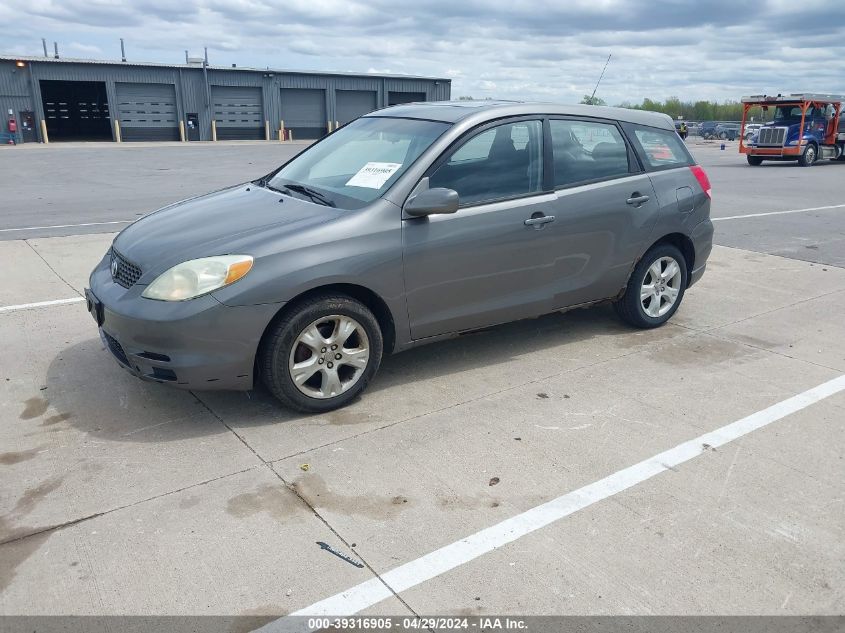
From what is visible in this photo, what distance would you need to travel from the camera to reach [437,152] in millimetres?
4492

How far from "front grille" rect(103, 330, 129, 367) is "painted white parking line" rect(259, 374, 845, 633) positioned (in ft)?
6.64

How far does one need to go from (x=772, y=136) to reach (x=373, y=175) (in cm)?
2601

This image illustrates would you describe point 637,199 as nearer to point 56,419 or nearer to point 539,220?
point 539,220

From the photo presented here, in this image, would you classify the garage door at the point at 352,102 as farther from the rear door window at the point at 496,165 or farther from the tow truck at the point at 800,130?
the rear door window at the point at 496,165

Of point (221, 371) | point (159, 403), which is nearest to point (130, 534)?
point (221, 371)

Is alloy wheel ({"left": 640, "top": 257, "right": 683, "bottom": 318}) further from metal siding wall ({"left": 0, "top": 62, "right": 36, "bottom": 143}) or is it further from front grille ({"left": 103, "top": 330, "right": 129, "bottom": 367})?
metal siding wall ({"left": 0, "top": 62, "right": 36, "bottom": 143})

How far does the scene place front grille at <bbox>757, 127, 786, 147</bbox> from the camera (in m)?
26.2

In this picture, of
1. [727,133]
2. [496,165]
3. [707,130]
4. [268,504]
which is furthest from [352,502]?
[707,130]

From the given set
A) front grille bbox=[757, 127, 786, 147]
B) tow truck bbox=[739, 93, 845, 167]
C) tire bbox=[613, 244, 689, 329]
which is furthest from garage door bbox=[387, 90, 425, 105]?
tire bbox=[613, 244, 689, 329]

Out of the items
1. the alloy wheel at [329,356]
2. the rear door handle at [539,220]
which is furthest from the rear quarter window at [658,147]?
the alloy wheel at [329,356]

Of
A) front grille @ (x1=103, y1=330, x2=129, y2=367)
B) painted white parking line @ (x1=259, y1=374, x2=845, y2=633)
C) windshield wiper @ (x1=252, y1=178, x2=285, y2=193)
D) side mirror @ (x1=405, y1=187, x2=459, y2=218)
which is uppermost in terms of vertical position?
windshield wiper @ (x1=252, y1=178, x2=285, y2=193)

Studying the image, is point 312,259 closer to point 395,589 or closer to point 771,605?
point 395,589

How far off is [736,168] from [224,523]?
85.5 ft

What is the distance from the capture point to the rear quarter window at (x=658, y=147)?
5.64m
